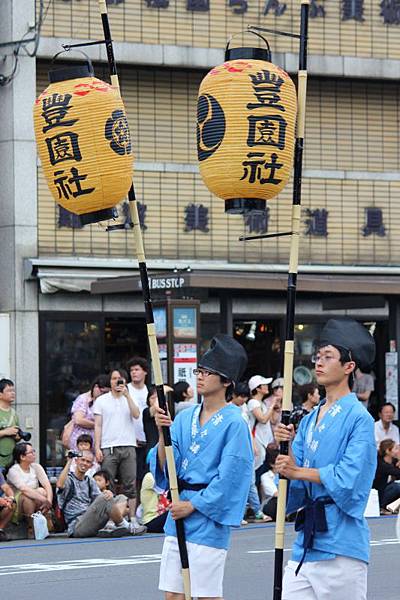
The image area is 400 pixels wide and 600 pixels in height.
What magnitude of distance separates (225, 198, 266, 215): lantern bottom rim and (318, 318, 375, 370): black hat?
1225mm

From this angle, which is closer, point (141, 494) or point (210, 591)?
point (210, 591)

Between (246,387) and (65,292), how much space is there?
14.7 feet

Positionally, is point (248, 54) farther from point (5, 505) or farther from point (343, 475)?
point (5, 505)

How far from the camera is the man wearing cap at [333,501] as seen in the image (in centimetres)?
722

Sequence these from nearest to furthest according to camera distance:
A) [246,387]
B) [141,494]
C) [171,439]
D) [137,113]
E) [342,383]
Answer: [342,383] → [171,439] → [141,494] → [246,387] → [137,113]

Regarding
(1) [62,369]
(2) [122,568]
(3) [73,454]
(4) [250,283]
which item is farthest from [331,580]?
(1) [62,369]

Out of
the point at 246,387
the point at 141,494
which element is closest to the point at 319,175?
the point at 246,387

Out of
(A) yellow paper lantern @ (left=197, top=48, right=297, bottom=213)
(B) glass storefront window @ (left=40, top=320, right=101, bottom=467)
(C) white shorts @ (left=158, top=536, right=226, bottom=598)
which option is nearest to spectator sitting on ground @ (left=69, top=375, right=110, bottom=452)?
(B) glass storefront window @ (left=40, top=320, right=101, bottom=467)

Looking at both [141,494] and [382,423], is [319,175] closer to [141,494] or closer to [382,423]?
[382,423]

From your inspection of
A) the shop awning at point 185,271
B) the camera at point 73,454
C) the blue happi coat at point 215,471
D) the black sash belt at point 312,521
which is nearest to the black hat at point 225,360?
the blue happi coat at point 215,471

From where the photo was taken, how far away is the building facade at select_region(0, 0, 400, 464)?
22.4 m

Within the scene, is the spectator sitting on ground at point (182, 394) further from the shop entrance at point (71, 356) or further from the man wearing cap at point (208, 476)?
the man wearing cap at point (208, 476)

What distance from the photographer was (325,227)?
81.1ft

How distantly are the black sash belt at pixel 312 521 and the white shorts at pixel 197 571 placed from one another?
774 millimetres
